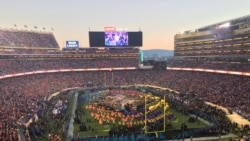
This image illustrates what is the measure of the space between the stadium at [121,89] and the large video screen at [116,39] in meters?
0.35

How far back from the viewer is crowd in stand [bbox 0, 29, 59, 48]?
87.8 m

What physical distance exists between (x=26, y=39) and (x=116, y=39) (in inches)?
1269

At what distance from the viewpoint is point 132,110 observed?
49.2 meters

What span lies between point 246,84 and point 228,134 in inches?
1002

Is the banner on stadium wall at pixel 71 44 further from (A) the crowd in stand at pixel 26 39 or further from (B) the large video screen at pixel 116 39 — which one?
(B) the large video screen at pixel 116 39

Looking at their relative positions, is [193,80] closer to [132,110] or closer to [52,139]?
[132,110]

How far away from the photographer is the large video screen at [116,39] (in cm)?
9662

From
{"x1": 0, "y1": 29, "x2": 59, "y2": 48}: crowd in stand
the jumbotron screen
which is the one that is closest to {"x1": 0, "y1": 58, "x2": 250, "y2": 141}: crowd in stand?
the jumbotron screen

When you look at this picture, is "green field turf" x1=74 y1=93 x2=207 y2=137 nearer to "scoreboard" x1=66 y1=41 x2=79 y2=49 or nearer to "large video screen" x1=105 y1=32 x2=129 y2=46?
"large video screen" x1=105 y1=32 x2=129 y2=46

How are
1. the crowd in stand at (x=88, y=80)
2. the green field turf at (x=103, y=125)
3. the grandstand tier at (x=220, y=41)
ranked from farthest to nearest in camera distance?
the grandstand tier at (x=220, y=41) < the crowd in stand at (x=88, y=80) < the green field turf at (x=103, y=125)

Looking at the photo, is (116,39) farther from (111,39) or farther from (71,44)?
(71,44)

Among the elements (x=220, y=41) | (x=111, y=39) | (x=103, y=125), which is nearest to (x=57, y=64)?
(x=111, y=39)

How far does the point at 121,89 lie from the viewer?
3066 inches

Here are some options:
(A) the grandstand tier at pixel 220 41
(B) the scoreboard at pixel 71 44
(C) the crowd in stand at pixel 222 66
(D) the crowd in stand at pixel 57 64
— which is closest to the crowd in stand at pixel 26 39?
(D) the crowd in stand at pixel 57 64
